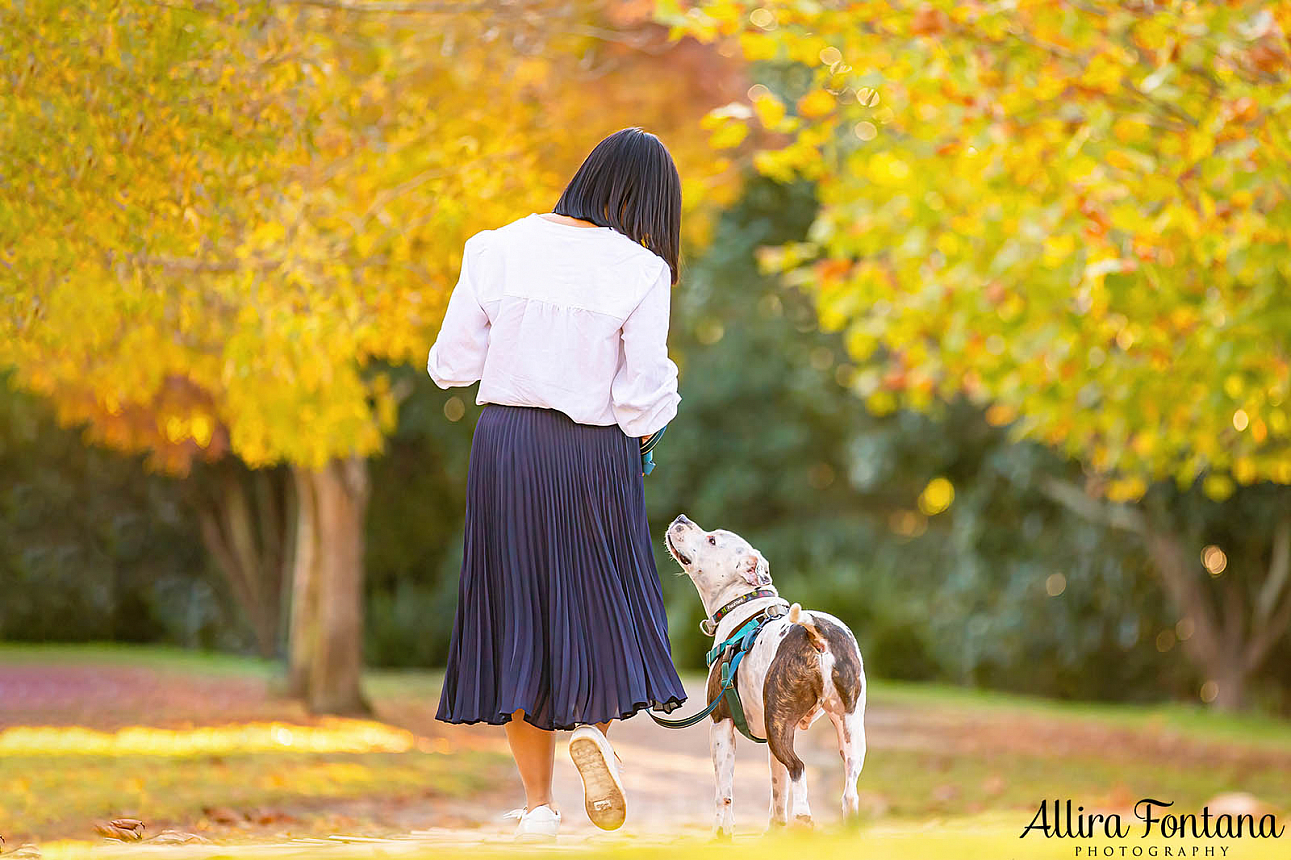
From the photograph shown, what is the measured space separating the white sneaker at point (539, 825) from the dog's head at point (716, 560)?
0.79 meters

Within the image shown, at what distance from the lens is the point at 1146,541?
15.4 m

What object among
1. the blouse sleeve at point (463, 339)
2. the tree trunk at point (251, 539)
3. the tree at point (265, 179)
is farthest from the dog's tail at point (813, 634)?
the tree trunk at point (251, 539)

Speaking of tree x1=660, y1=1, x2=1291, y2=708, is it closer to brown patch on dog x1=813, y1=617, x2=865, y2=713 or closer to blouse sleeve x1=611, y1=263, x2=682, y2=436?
blouse sleeve x1=611, y1=263, x2=682, y2=436

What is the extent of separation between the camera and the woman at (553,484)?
3896mm

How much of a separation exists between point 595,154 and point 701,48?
28.1 feet

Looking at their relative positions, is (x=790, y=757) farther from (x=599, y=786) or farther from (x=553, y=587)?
(x=553, y=587)

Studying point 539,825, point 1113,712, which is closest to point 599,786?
point 539,825

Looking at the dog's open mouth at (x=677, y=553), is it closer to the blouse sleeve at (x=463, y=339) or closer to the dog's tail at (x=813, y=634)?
the dog's tail at (x=813, y=634)

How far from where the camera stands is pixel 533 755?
395cm

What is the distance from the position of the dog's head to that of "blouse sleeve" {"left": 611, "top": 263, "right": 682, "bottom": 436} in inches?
13.1

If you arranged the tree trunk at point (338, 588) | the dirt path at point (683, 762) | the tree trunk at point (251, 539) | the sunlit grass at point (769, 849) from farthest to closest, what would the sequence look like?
1. the tree trunk at point (251, 539)
2. the tree trunk at point (338, 588)
3. the dirt path at point (683, 762)
4. the sunlit grass at point (769, 849)

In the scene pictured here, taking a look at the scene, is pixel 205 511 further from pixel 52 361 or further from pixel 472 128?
pixel 472 128

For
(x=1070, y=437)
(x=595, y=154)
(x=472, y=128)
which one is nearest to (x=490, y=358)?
(x=595, y=154)

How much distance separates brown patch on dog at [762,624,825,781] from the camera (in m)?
3.78
